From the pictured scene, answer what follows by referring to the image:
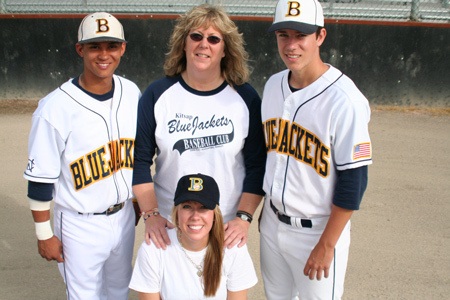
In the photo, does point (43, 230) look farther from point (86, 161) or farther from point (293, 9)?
point (293, 9)

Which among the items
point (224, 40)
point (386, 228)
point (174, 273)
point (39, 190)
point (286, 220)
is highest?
point (224, 40)

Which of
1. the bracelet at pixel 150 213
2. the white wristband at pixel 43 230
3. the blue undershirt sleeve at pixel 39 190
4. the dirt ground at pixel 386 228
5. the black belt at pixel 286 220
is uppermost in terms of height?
the blue undershirt sleeve at pixel 39 190

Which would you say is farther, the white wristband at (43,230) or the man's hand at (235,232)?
the white wristband at (43,230)

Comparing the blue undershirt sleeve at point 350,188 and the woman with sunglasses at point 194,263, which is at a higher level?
the blue undershirt sleeve at point 350,188

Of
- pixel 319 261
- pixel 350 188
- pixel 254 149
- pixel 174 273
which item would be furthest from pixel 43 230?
pixel 350 188

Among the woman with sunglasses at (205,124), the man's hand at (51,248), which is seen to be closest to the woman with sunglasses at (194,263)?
the woman with sunglasses at (205,124)

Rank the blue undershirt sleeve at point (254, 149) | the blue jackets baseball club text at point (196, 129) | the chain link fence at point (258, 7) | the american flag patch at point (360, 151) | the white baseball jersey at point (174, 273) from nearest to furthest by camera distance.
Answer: the american flag patch at point (360, 151), the white baseball jersey at point (174, 273), the blue jackets baseball club text at point (196, 129), the blue undershirt sleeve at point (254, 149), the chain link fence at point (258, 7)

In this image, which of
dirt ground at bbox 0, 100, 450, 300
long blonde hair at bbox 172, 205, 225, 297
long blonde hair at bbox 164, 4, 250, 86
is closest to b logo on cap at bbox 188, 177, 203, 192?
long blonde hair at bbox 172, 205, 225, 297

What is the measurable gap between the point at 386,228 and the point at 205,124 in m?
2.55

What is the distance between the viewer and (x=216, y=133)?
10.2 feet

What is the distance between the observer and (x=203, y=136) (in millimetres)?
3092

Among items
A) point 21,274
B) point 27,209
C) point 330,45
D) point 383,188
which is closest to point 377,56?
point 330,45

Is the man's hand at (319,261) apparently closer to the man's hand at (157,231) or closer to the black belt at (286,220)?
the black belt at (286,220)

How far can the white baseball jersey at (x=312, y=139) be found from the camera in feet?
8.73
